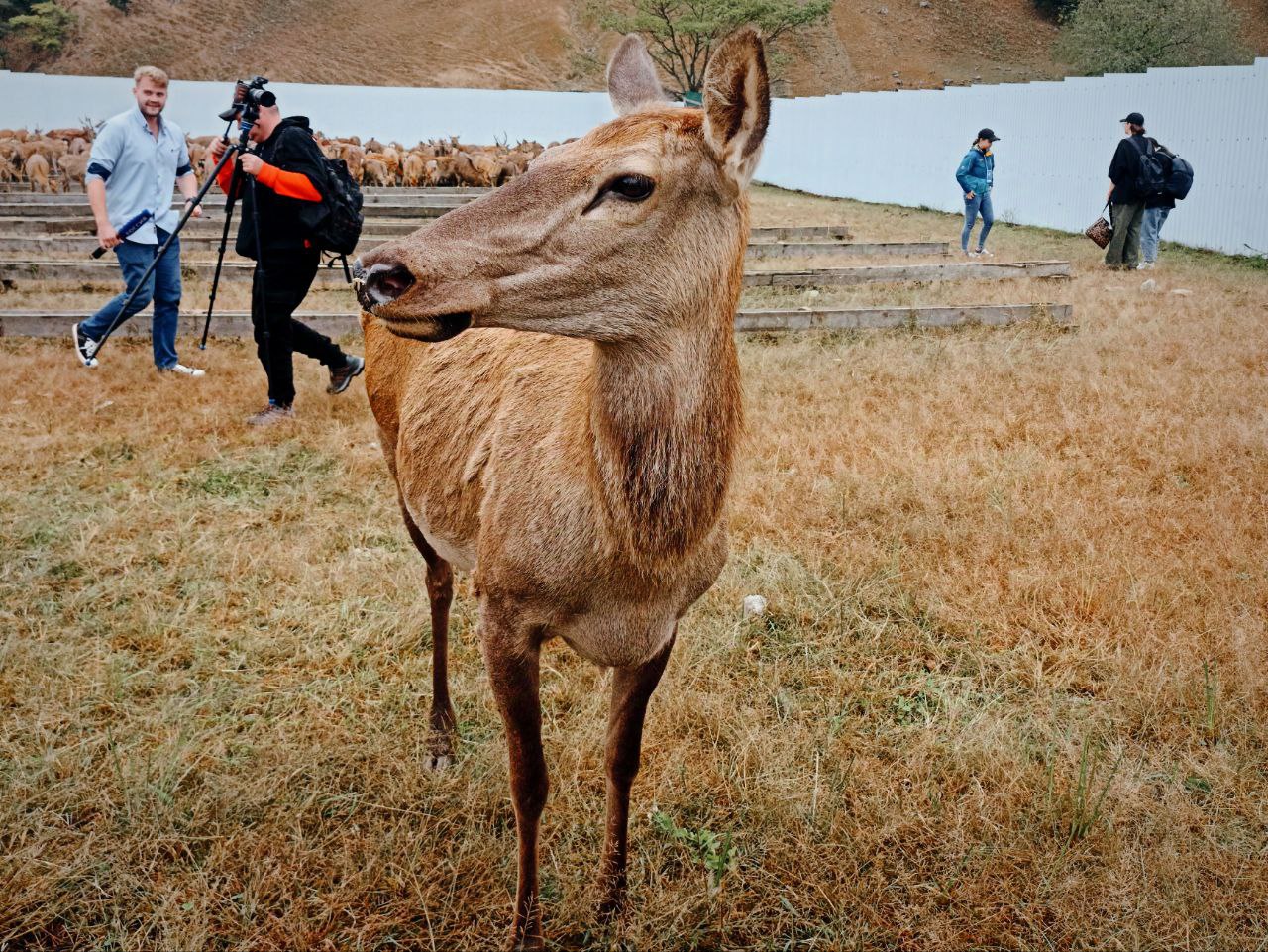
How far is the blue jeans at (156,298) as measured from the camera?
7.05 metres

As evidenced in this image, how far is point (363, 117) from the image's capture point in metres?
35.2

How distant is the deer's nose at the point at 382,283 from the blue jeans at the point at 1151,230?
1488cm

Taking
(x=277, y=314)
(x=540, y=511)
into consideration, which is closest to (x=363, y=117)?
(x=277, y=314)

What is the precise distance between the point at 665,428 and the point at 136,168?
6840mm

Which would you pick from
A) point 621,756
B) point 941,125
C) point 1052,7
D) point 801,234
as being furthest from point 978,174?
point 1052,7

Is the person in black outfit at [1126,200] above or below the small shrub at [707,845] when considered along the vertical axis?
above

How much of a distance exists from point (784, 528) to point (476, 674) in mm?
2113

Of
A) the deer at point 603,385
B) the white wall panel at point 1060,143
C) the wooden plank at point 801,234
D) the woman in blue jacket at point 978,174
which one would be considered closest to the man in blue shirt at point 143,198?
the deer at point 603,385

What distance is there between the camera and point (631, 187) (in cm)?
183

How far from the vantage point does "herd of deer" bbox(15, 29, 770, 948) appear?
1.75 meters

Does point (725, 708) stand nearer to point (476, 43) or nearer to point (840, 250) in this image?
point (840, 250)

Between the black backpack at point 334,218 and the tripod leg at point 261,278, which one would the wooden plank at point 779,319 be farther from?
the black backpack at point 334,218

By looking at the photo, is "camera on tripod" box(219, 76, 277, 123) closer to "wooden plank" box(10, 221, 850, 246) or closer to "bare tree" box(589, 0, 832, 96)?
"wooden plank" box(10, 221, 850, 246)

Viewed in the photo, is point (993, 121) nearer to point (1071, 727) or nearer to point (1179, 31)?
point (1071, 727)
